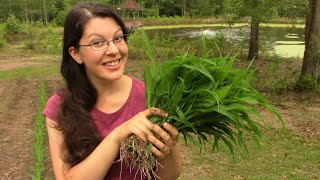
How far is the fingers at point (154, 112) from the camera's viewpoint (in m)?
1.36

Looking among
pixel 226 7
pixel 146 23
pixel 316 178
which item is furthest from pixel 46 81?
pixel 146 23

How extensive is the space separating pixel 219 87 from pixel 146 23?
40.1 metres

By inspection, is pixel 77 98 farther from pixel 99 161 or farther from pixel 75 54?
pixel 99 161

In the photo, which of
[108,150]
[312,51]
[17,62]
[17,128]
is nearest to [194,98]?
[108,150]

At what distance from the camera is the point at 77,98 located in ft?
5.20

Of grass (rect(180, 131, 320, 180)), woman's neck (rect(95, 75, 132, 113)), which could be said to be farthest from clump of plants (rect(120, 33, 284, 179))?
grass (rect(180, 131, 320, 180))

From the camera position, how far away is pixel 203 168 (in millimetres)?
4891

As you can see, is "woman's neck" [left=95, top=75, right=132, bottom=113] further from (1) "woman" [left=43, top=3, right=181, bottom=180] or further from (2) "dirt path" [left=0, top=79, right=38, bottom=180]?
(2) "dirt path" [left=0, top=79, right=38, bottom=180]

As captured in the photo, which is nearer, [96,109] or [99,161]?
[99,161]

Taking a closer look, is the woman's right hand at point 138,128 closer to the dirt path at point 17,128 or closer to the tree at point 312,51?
the dirt path at point 17,128

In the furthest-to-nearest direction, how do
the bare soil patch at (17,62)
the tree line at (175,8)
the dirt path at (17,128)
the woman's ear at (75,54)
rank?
the bare soil patch at (17,62), the tree line at (175,8), the dirt path at (17,128), the woman's ear at (75,54)

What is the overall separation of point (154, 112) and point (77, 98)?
15.3 inches

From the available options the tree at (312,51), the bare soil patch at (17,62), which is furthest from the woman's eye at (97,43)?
the bare soil patch at (17,62)

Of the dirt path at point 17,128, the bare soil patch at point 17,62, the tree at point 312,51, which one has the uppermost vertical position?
the tree at point 312,51
